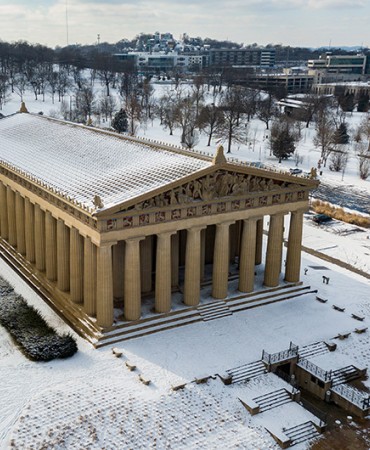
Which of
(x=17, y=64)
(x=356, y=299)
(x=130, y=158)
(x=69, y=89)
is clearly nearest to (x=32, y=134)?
(x=130, y=158)

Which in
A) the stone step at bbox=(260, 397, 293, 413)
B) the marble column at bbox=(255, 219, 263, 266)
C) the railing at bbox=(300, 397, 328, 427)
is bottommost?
the railing at bbox=(300, 397, 328, 427)

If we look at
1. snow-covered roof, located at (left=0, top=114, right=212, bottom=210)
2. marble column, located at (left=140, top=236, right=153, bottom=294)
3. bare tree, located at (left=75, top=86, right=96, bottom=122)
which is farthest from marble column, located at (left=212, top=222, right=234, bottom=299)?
bare tree, located at (left=75, top=86, right=96, bottom=122)

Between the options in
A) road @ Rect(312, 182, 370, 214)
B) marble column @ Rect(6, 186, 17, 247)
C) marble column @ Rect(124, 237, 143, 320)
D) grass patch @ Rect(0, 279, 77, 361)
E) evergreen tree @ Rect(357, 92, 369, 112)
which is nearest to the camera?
grass patch @ Rect(0, 279, 77, 361)

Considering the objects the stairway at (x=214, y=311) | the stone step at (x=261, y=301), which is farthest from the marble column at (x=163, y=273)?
the stone step at (x=261, y=301)

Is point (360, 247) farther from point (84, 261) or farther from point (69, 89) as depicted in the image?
point (69, 89)

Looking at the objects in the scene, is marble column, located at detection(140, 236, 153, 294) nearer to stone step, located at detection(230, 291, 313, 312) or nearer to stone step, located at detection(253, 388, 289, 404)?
stone step, located at detection(230, 291, 313, 312)

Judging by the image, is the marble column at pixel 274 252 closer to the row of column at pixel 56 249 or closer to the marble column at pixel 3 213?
the row of column at pixel 56 249
